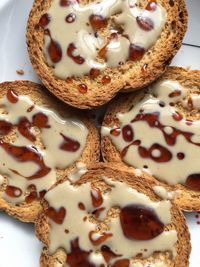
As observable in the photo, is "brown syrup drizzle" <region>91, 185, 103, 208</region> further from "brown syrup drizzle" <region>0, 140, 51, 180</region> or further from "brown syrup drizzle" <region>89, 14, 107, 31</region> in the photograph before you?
"brown syrup drizzle" <region>89, 14, 107, 31</region>

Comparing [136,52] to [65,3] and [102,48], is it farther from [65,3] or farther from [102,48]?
[65,3]

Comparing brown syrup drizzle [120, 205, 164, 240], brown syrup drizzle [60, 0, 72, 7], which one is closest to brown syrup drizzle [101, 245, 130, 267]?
brown syrup drizzle [120, 205, 164, 240]

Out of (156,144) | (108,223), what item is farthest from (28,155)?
(156,144)

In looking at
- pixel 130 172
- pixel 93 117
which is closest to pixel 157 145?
pixel 130 172

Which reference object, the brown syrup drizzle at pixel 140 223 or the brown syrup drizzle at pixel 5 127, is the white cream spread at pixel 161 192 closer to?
the brown syrup drizzle at pixel 140 223

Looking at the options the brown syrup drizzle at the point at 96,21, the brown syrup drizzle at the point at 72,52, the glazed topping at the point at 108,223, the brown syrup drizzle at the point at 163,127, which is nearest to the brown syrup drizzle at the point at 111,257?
the glazed topping at the point at 108,223

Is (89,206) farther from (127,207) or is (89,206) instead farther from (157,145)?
(157,145)
